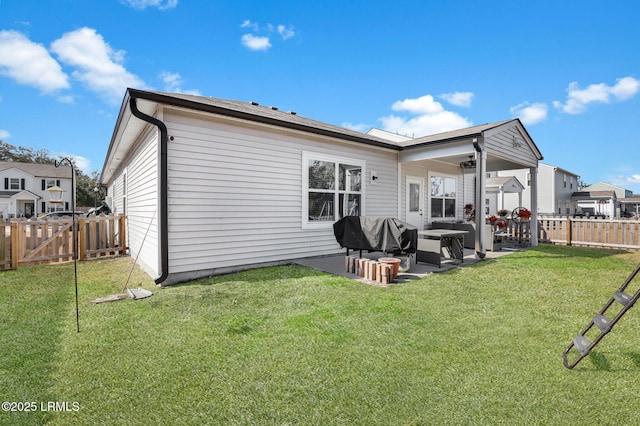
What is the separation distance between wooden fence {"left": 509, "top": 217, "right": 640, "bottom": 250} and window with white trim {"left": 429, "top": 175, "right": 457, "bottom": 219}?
7.81ft

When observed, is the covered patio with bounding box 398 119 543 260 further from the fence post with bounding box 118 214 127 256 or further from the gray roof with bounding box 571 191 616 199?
the gray roof with bounding box 571 191 616 199

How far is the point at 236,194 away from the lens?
6109 mm

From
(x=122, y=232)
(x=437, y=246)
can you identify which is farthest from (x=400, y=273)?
(x=122, y=232)

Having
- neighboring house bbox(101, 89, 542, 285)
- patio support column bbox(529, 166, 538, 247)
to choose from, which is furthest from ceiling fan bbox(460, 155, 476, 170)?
patio support column bbox(529, 166, 538, 247)

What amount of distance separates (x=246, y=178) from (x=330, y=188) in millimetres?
2327

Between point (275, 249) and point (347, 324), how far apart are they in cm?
359

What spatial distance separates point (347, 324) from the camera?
11.3 ft

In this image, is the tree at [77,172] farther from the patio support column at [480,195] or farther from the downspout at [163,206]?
the patio support column at [480,195]

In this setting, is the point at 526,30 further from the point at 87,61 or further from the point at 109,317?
the point at 87,61

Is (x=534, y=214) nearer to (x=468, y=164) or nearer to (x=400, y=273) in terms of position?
(x=468, y=164)

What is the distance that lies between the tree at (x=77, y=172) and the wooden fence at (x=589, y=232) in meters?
42.7

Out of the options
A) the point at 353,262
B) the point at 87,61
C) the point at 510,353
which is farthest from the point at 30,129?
the point at 510,353

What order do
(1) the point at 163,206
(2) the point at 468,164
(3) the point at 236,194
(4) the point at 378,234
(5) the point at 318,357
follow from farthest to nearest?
(2) the point at 468,164 → (3) the point at 236,194 → (4) the point at 378,234 → (1) the point at 163,206 → (5) the point at 318,357

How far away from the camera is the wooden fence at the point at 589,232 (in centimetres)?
960
